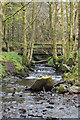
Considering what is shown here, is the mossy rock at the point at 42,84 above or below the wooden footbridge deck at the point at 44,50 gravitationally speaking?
below

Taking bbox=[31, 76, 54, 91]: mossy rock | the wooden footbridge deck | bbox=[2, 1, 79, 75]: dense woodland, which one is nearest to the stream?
bbox=[31, 76, 54, 91]: mossy rock

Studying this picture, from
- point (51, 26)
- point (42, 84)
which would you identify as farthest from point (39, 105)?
point (51, 26)

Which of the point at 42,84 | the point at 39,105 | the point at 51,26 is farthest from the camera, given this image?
the point at 51,26

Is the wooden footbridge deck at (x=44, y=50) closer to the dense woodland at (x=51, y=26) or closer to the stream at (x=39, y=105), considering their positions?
the dense woodland at (x=51, y=26)

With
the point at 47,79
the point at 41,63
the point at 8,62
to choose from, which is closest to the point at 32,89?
the point at 47,79

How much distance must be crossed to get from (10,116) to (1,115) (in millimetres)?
311

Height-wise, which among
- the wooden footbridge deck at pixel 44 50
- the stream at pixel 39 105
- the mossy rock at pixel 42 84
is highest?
the wooden footbridge deck at pixel 44 50

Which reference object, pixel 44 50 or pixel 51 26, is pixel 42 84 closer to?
pixel 51 26

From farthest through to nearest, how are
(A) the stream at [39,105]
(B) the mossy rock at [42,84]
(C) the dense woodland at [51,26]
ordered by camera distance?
(C) the dense woodland at [51,26] < (B) the mossy rock at [42,84] < (A) the stream at [39,105]

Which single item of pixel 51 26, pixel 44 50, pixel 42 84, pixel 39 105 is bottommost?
pixel 39 105

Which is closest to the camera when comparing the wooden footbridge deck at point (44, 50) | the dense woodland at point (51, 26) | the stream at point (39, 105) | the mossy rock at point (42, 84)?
the stream at point (39, 105)

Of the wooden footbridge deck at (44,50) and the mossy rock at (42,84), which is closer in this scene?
the mossy rock at (42,84)

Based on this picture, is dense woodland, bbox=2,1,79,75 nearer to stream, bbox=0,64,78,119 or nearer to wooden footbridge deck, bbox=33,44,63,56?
wooden footbridge deck, bbox=33,44,63,56

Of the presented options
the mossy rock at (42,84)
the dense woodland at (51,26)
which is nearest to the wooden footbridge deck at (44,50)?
the dense woodland at (51,26)
